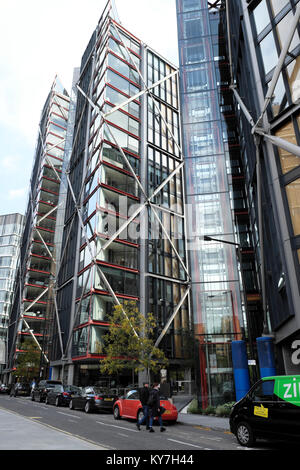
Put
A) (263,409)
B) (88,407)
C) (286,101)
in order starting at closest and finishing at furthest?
1. (263,409)
2. (286,101)
3. (88,407)

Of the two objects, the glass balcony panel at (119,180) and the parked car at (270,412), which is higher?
the glass balcony panel at (119,180)

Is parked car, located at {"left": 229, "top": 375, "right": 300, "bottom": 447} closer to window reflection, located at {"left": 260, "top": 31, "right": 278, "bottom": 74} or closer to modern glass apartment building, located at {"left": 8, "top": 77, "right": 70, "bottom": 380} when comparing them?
window reflection, located at {"left": 260, "top": 31, "right": 278, "bottom": 74}

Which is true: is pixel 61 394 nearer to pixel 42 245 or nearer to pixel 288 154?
pixel 288 154

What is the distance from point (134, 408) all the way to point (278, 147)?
1360 centimetres

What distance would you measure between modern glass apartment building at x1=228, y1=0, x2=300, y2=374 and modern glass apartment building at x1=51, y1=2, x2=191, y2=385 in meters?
A: 22.0

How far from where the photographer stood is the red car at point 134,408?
14702 mm

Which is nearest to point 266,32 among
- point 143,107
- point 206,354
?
point 206,354

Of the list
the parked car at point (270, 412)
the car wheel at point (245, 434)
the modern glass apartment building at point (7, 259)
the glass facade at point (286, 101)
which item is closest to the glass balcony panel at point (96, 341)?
the glass facade at point (286, 101)

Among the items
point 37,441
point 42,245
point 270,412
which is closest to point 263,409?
point 270,412

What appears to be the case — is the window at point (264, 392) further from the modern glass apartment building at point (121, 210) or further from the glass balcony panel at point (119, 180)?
the glass balcony panel at point (119, 180)

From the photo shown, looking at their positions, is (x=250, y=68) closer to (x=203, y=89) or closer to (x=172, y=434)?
(x=203, y=89)

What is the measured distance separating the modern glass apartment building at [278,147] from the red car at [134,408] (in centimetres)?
535

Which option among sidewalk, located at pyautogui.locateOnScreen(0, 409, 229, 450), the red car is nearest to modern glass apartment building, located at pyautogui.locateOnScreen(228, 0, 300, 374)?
the red car

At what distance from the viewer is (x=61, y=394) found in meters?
24.6
